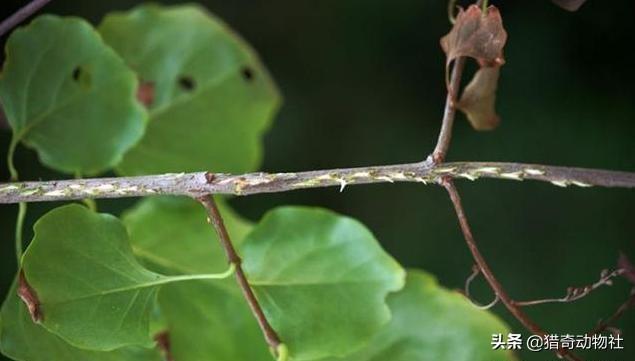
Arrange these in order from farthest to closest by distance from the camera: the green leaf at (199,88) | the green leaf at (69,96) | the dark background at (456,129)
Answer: the dark background at (456,129) → the green leaf at (199,88) → the green leaf at (69,96)

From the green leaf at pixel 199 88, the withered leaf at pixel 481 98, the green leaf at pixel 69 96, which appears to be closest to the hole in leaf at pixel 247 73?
the green leaf at pixel 199 88

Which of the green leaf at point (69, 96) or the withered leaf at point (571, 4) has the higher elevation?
the withered leaf at point (571, 4)

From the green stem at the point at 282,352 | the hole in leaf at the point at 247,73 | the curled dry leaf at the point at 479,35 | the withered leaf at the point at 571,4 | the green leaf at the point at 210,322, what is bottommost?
the green leaf at the point at 210,322

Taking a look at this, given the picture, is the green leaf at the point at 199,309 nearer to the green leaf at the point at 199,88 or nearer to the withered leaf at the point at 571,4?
the green leaf at the point at 199,88

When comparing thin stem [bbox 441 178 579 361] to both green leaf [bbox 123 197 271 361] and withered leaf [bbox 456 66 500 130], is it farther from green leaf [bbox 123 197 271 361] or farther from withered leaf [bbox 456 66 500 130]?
green leaf [bbox 123 197 271 361]

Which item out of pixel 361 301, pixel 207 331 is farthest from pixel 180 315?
pixel 361 301

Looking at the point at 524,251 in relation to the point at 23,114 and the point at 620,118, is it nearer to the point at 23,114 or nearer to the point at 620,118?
the point at 620,118

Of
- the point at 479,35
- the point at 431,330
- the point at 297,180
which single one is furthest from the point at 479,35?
the point at 431,330

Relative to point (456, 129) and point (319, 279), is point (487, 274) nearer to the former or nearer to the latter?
point (319, 279)
